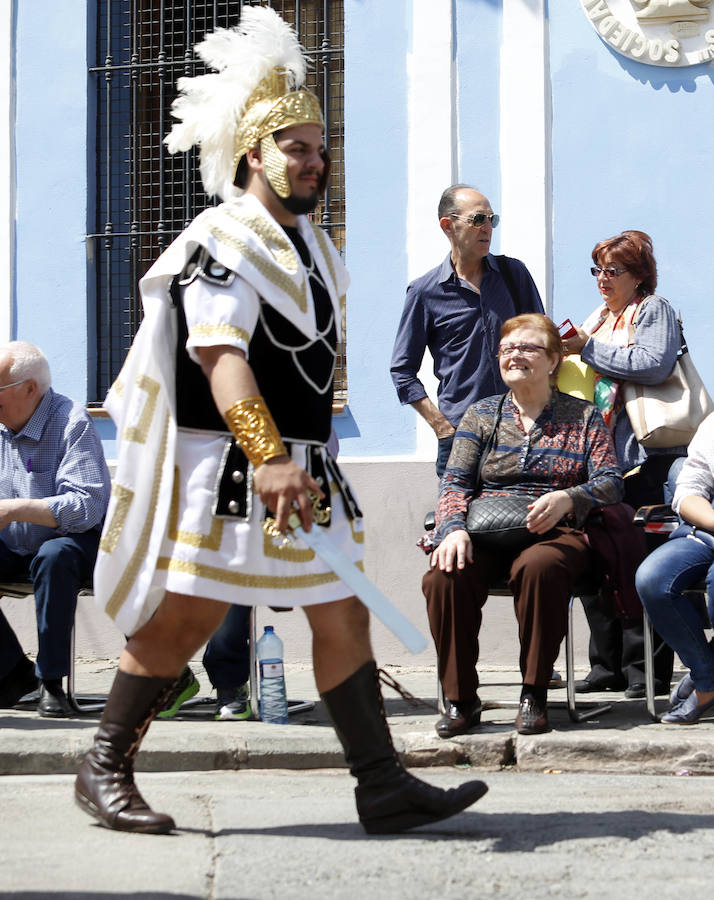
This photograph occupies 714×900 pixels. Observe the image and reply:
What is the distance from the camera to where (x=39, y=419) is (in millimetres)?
6227

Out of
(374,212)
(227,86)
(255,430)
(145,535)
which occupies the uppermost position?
(374,212)

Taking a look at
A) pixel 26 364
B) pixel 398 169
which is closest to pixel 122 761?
pixel 26 364

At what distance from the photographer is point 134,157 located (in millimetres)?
8648

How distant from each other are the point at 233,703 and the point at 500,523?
1.37m

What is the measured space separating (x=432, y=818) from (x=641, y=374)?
2812 mm

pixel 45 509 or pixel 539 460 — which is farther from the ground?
pixel 539 460

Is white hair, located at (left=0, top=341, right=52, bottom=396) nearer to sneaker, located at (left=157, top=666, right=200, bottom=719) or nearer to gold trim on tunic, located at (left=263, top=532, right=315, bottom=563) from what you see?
sneaker, located at (left=157, top=666, right=200, bottom=719)

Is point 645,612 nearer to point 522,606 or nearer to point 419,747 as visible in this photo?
point 522,606

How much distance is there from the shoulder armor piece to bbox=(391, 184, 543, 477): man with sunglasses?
2701mm

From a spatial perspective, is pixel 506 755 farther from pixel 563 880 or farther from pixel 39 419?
pixel 39 419

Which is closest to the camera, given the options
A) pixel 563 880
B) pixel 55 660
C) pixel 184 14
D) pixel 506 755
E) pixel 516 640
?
pixel 563 880

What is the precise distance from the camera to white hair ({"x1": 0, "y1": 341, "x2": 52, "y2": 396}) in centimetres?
623

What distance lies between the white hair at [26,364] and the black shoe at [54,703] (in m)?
1.23

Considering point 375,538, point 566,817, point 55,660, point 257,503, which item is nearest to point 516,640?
point 375,538
